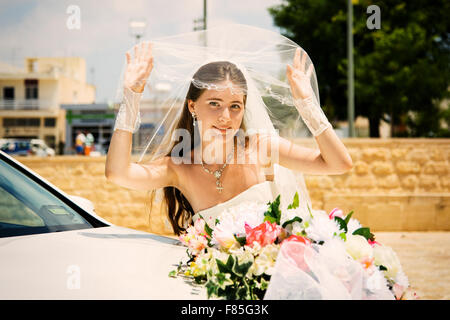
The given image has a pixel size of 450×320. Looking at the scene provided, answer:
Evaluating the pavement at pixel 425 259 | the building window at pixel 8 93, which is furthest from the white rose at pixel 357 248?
the building window at pixel 8 93

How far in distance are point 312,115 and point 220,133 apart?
20.8 inches

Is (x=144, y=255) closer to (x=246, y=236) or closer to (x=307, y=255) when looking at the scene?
(x=246, y=236)

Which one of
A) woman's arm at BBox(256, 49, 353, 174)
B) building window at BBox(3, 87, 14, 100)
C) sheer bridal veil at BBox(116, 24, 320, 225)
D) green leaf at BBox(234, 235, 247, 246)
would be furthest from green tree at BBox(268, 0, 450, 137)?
building window at BBox(3, 87, 14, 100)

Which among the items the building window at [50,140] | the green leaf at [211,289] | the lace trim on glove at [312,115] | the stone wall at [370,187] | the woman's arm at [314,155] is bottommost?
the building window at [50,140]

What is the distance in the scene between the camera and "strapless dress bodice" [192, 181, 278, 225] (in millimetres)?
2545

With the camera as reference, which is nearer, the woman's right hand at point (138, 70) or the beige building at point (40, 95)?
the woman's right hand at point (138, 70)

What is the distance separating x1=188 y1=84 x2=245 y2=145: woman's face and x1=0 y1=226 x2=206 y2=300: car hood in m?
0.69

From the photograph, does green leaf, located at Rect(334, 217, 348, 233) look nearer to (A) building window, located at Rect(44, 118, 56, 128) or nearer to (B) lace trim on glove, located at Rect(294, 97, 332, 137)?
(B) lace trim on glove, located at Rect(294, 97, 332, 137)

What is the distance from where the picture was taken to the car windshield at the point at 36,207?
230 cm

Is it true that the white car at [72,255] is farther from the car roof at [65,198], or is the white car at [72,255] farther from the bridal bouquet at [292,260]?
the bridal bouquet at [292,260]

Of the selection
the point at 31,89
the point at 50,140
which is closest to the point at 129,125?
the point at 50,140

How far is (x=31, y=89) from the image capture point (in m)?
47.8

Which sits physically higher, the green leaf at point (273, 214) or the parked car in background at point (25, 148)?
the green leaf at point (273, 214)
